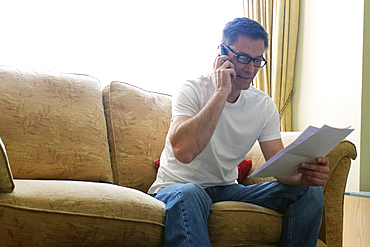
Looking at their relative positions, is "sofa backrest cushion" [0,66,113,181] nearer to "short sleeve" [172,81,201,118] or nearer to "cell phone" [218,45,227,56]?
"short sleeve" [172,81,201,118]

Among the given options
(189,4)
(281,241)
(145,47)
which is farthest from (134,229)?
(189,4)

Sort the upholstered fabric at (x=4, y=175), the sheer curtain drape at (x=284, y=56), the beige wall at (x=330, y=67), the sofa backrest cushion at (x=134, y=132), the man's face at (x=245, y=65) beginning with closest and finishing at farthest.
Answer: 1. the upholstered fabric at (x=4, y=175)
2. the man's face at (x=245, y=65)
3. the sofa backrest cushion at (x=134, y=132)
4. the beige wall at (x=330, y=67)
5. the sheer curtain drape at (x=284, y=56)

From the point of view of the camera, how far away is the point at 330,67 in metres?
2.30

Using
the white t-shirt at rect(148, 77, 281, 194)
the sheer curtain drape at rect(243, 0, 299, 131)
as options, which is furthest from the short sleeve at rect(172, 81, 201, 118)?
the sheer curtain drape at rect(243, 0, 299, 131)

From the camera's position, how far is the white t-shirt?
136 centimetres

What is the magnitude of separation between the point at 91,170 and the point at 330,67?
1.72 metres

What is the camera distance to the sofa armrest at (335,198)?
1.37 metres

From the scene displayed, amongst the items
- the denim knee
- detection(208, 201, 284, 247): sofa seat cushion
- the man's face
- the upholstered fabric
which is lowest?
detection(208, 201, 284, 247): sofa seat cushion

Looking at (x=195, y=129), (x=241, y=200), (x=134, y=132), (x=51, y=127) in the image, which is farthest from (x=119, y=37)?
(x=241, y=200)

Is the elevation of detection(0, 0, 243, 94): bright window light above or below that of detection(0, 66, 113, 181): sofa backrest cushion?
above

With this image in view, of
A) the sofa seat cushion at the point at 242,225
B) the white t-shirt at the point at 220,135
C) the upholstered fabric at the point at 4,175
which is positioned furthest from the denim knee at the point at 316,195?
the upholstered fabric at the point at 4,175

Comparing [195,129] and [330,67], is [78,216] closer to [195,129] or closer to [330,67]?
[195,129]

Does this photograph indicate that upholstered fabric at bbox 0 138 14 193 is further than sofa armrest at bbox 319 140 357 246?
No

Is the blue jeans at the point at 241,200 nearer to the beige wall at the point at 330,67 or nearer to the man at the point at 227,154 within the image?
the man at the point at 227,154
